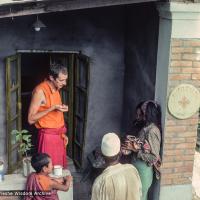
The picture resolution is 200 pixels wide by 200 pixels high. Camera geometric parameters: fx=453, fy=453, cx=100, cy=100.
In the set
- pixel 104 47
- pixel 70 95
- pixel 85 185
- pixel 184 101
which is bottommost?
pixel 85 185

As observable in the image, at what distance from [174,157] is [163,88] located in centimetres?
103

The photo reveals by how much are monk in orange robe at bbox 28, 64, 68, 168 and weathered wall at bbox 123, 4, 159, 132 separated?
1331mm

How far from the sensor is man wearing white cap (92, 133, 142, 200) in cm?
479

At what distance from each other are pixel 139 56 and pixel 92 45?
967 mm

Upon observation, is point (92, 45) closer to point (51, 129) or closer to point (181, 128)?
point (51, 129)

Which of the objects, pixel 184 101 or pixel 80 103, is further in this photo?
pixel 80 103

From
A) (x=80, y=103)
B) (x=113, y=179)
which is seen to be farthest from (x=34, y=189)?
(x=80, y=103)

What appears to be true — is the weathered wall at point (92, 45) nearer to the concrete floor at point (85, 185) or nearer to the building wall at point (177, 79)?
the concrete floor at point (85, 185)

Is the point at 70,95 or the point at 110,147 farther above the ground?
the point at 70,95

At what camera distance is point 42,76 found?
35.2 ft

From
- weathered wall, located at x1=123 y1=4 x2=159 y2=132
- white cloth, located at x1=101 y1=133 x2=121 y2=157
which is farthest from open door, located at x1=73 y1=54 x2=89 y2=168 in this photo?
white cloth, located at x1=101 y1=133 x2=121 y2=157

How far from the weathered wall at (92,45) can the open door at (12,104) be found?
151mm

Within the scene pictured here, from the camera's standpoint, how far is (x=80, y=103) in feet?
27.1

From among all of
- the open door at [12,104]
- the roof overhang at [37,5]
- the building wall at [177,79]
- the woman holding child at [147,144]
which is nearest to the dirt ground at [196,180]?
the building wall at [177,79]
